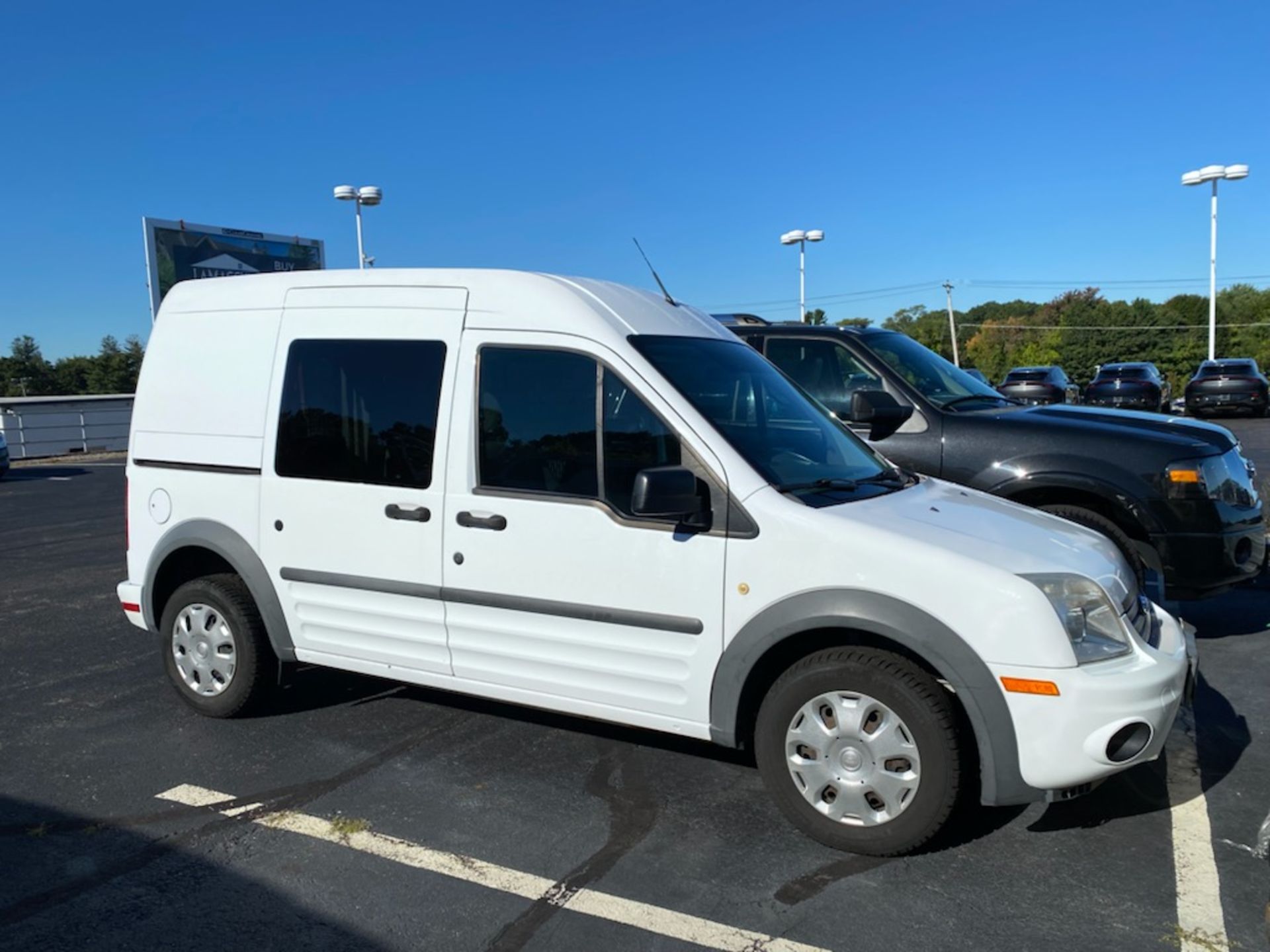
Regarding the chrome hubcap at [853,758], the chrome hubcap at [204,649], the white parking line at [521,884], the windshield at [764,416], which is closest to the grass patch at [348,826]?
the white parking line at [521,884]

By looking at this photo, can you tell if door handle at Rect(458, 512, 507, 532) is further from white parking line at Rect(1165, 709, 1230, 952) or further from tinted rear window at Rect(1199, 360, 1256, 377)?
tinted rear window at Rect(1199, 360, 1256, 377)

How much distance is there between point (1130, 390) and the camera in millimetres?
25766

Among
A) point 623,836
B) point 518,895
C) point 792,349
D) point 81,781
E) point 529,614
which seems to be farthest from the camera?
point 792,349

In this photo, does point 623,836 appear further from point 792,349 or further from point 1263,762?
point 792,349

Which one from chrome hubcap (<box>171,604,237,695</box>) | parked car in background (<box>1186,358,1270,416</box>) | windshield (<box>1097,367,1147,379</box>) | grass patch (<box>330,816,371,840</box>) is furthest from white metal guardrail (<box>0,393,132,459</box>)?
parked car in background (<box>1186,358,1270,416</box>)

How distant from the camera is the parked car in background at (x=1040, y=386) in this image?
21516mm

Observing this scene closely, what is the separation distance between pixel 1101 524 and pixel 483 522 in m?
3.75

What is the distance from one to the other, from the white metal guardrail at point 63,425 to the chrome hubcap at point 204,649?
23356mm

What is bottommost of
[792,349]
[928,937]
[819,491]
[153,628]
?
[928,937]

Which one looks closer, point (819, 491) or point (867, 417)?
point (819, 491)

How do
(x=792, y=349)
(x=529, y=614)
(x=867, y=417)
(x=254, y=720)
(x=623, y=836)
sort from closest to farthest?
(x=623, y=836) → (x=529, y=614) → (x=254, y=720) → (x=867, y=417) → (x=792, y=349)

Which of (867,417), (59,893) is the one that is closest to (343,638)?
(59,893)

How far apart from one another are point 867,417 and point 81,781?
4657 mm

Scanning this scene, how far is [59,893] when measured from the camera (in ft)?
11.1
